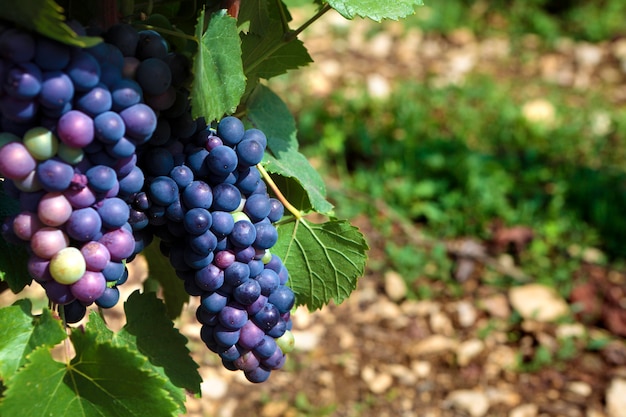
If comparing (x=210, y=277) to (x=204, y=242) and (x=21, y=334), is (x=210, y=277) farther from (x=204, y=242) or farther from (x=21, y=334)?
(x=21, y=334)

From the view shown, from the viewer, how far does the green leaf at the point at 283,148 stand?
94 cm

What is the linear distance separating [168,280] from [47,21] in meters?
0.60

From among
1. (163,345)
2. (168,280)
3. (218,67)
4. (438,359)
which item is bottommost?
(438,359)

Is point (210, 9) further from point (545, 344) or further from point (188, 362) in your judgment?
point (545, 344)

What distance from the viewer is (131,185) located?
0.72 meters

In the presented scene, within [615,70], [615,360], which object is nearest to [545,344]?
[615,360]

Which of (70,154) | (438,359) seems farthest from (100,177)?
(438,359)

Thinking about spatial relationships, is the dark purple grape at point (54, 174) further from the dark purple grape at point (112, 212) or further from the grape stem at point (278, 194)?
the grape stem at point (278, 194)

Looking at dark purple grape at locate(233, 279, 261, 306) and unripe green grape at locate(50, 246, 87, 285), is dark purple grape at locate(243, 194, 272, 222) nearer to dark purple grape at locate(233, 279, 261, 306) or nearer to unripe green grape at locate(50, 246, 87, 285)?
dark purple grape at locate(233, 279, 261, 306)

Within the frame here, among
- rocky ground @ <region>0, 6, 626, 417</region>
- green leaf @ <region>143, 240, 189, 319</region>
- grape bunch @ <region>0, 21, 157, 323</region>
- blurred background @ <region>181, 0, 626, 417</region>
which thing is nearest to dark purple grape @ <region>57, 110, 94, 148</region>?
grape bunch @ <region>0, 21, 157, 323</region>

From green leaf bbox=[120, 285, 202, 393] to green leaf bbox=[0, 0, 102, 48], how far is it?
37cm

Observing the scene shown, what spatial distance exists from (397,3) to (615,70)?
2.83 metres

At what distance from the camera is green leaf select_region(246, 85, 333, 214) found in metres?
0.94

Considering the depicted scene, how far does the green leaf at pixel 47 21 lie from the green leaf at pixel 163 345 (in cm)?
37
